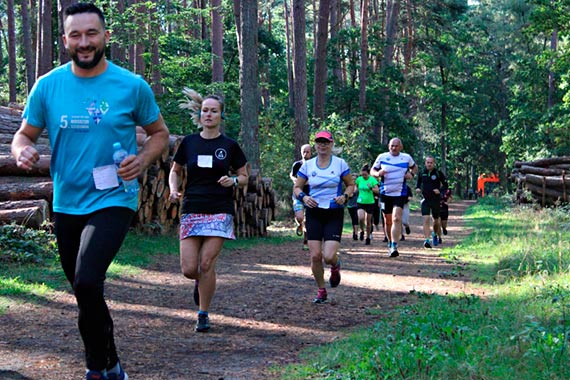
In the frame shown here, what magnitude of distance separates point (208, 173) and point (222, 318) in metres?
1.66

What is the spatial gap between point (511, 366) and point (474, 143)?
6253cm

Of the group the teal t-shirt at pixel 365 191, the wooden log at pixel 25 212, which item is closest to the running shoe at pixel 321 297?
the wooden log at pixel 25 212

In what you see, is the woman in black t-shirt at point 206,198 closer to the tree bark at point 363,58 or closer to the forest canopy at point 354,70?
the forest canopy at point 354,70

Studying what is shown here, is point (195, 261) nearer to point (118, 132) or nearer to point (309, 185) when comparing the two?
point (309, 185)

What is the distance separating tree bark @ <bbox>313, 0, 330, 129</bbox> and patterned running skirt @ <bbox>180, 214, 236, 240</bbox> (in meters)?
22.3

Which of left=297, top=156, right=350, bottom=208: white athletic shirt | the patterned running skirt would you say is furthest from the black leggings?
left=297, top=156, right=350, bottom=208: white athletic shirt

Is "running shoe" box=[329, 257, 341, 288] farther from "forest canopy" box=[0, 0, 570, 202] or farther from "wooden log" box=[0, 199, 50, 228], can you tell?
"forest canopy" box=[0, 0, 570, 202]

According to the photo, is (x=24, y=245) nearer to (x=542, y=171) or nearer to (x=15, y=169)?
(x=15, y=169)

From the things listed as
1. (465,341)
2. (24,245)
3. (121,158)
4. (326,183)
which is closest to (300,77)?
(24,245)

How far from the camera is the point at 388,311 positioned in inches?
341

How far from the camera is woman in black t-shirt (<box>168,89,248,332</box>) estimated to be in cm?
738

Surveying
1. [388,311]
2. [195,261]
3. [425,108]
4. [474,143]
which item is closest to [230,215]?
[195,261]

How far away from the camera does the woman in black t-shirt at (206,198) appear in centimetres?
738

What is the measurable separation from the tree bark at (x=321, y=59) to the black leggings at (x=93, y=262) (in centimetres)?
2496
